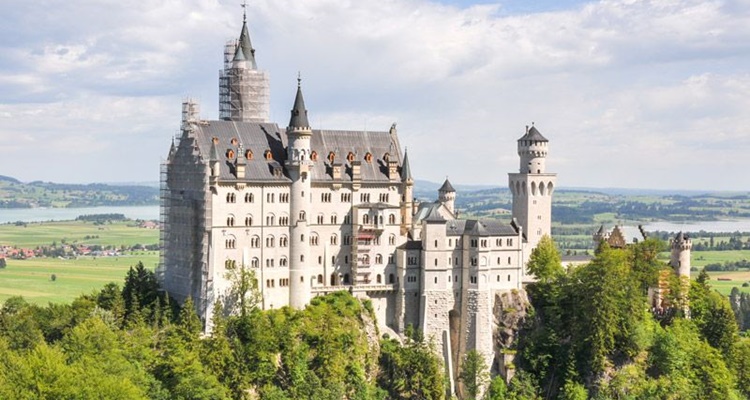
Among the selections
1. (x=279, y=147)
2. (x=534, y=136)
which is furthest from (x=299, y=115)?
(x=534, y=136)

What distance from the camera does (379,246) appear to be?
367 ft

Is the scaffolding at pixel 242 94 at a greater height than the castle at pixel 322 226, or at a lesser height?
greater

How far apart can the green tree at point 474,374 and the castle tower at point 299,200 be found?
19499 mm

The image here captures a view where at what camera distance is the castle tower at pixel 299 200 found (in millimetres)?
105938

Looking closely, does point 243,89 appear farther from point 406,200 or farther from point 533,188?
point 533,188

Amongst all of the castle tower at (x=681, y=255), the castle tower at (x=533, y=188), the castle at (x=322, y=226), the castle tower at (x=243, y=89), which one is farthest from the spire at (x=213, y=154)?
the castle tower at (x=681, y=255)

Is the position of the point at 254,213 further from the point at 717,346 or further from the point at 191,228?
the point at 717,346

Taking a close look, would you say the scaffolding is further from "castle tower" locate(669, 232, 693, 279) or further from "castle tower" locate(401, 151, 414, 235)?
"castle tower" locate(669, 232, 693, 279)

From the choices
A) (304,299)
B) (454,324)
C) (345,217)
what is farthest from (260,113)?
(454,324)

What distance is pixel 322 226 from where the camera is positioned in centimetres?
10956

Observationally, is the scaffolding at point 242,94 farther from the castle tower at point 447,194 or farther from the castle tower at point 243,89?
the castle tower at point 447,194

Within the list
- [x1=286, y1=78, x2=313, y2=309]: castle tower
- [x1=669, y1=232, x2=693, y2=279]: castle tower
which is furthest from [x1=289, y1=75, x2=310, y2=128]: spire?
[x1=669, y1=232, x2=693, y2=279]: castle tower

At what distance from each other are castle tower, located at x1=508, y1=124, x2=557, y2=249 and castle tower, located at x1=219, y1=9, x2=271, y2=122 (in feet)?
107

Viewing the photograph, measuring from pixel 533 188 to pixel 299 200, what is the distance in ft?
103
